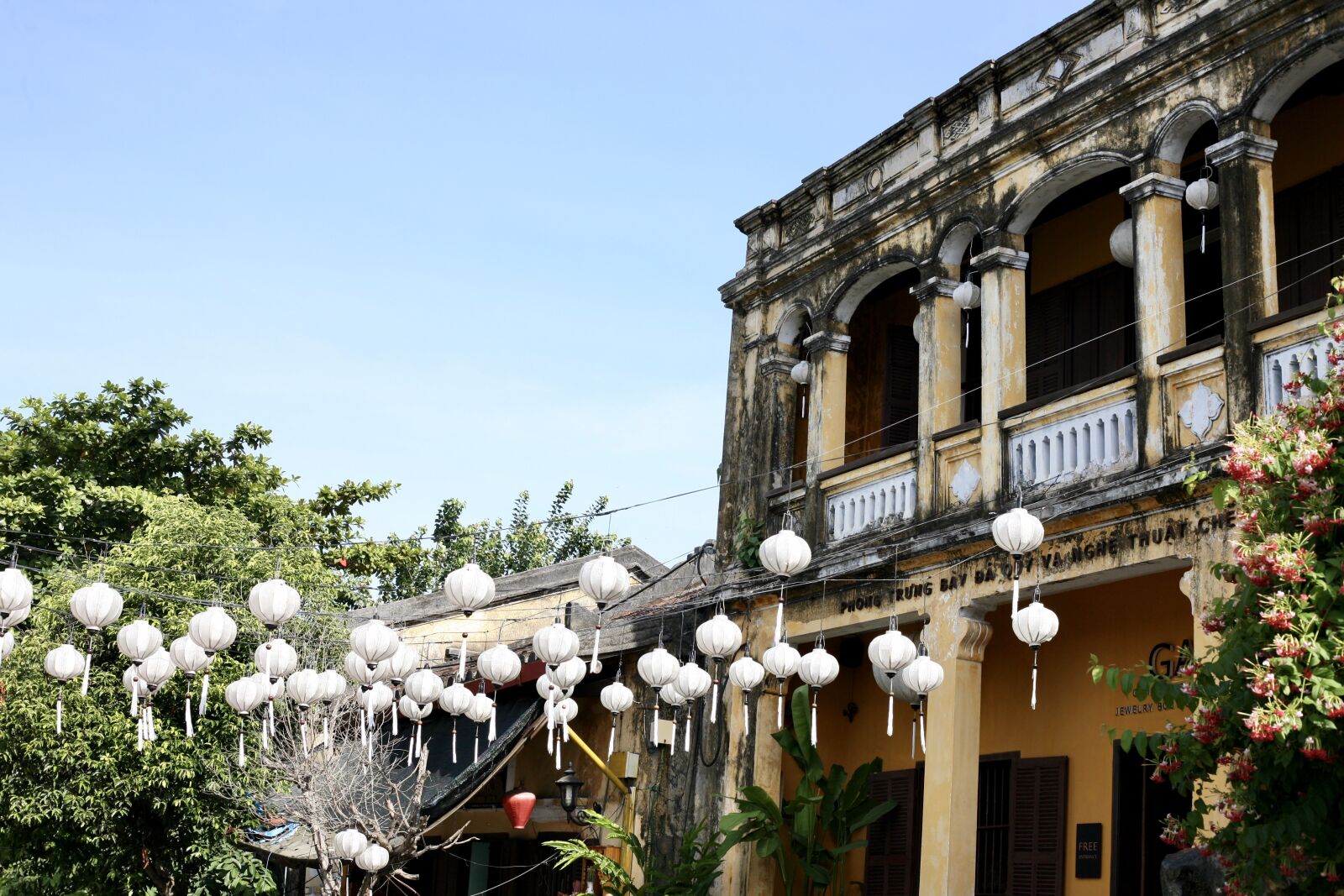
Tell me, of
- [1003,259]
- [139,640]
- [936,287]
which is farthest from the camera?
[936,287]

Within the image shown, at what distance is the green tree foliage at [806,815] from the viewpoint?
1151cm

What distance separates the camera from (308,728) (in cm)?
1430

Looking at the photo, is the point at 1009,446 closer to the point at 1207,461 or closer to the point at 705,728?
the point at 1207,461

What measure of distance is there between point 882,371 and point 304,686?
18.6 feet

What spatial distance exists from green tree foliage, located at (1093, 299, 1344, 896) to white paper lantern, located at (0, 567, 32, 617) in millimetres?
6936

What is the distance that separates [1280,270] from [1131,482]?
2.07m

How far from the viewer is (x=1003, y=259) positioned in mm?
11016

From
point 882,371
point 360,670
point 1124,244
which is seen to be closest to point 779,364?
point 882,371

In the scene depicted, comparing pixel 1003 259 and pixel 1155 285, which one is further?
pixel 1003 259

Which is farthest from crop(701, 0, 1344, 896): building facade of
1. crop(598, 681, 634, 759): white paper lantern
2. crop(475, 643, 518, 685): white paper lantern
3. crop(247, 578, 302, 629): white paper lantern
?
crop(247, 578, 302, 629): white paper lantern

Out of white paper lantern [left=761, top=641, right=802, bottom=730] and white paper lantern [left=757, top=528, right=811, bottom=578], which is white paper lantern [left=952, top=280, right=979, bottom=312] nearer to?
white paper lantern [left=757, top=528, right=811, bottom=578]

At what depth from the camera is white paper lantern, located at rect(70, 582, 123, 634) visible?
1016 cm

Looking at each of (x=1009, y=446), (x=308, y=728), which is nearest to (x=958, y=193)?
(x=1009, y=446)

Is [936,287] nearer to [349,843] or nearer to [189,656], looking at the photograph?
[189,656]
